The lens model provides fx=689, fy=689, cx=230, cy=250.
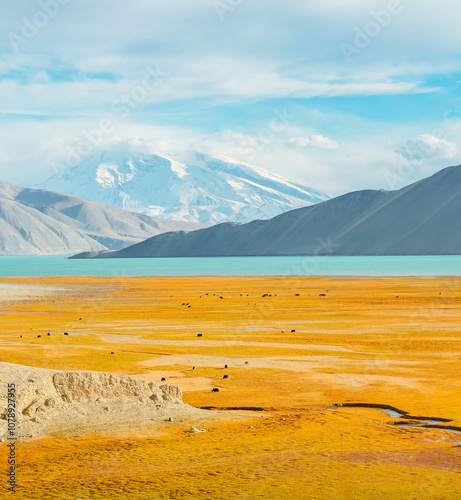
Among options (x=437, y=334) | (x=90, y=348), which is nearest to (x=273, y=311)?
(x=437, y=334)

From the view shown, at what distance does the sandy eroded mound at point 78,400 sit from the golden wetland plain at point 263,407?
24.3 inches

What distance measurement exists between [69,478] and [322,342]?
996 inches

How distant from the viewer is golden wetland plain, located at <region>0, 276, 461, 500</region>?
551 inches

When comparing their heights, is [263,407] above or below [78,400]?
below

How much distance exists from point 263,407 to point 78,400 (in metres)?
5.73

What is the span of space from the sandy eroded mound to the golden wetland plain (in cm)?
62

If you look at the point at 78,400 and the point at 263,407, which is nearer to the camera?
the point at 78,400

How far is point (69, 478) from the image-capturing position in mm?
14320

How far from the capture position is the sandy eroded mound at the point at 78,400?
1841cm

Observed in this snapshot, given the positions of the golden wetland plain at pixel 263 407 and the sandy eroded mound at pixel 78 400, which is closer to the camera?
the golden wetland plain at pixel 263 407

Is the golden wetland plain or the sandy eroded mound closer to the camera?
the golden wetland plain

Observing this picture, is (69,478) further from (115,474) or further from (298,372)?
(298,372)

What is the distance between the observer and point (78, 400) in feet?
65.2

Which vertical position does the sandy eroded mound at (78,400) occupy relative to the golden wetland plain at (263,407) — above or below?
above
